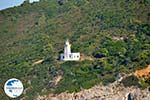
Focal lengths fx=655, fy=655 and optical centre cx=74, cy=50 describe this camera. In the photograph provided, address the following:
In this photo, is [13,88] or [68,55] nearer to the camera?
[13,88]

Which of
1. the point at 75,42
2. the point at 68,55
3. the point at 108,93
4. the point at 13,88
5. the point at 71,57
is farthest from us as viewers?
the point at 75,42

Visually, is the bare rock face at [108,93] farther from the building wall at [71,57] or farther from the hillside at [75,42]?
the building wall at [71,57]

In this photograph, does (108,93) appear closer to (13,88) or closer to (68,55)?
(68,55)

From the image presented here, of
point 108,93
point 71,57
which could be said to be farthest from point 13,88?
point 71,57

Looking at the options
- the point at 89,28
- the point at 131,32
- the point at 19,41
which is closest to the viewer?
the point at 131,32

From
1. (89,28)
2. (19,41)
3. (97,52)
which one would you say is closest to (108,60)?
(97,52)

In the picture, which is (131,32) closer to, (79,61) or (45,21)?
(79,61)

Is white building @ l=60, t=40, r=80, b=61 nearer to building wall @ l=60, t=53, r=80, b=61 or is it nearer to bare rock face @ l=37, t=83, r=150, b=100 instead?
building wall @ l=60, t=53, r=80, b=61
